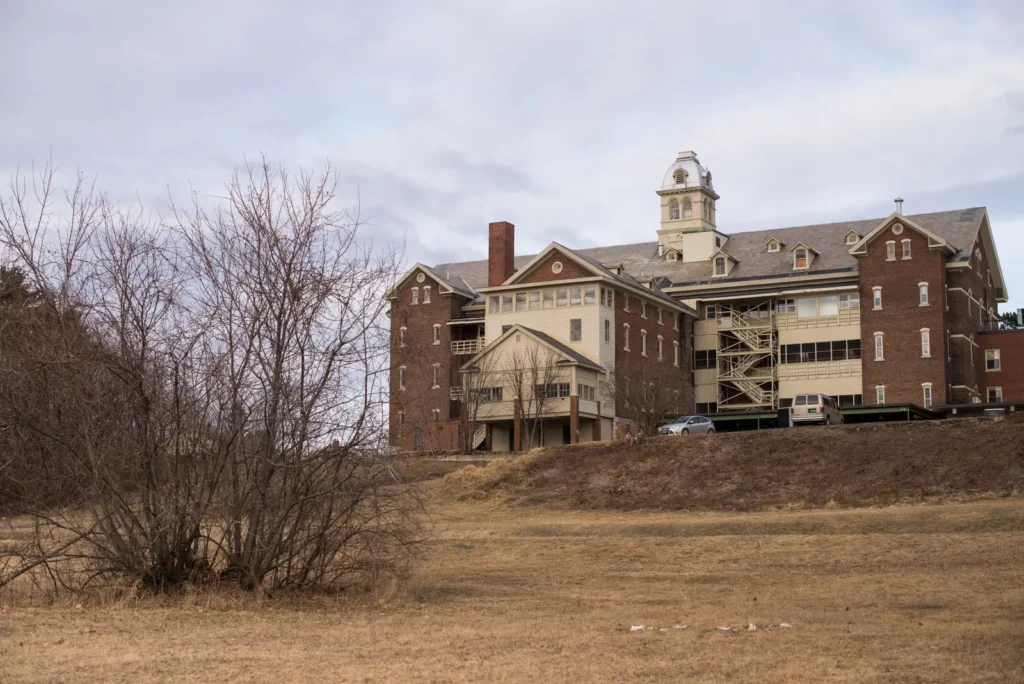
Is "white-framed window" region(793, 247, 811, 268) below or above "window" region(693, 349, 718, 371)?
above

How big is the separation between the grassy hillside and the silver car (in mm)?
8940

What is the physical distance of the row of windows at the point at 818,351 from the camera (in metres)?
72.9

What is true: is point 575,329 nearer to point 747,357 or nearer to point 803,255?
point 747,357

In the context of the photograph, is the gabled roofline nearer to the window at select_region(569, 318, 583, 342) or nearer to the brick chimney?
the window at select_region(569, 318, 583, 342)

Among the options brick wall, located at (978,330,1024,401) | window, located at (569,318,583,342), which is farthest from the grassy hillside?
brick wall, located at (978,330,1024,401)

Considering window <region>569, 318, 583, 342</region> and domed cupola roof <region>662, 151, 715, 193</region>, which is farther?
domed cupola roof <region>662, 151, 715, 193</region>

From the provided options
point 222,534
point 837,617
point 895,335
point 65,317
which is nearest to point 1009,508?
point 837,617

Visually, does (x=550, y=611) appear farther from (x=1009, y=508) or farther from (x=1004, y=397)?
(x=1004, y=397)

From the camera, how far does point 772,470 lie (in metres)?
43.9

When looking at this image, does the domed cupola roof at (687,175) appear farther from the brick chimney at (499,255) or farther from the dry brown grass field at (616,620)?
the dry brown grass field at (616,620)

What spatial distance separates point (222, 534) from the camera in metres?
19.1

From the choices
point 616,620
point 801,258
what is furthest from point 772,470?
point 801,258

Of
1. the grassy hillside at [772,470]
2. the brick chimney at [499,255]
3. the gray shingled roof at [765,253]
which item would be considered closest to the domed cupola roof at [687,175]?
the gray shingled roof at [765,253]

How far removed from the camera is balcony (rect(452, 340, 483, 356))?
73450mm
